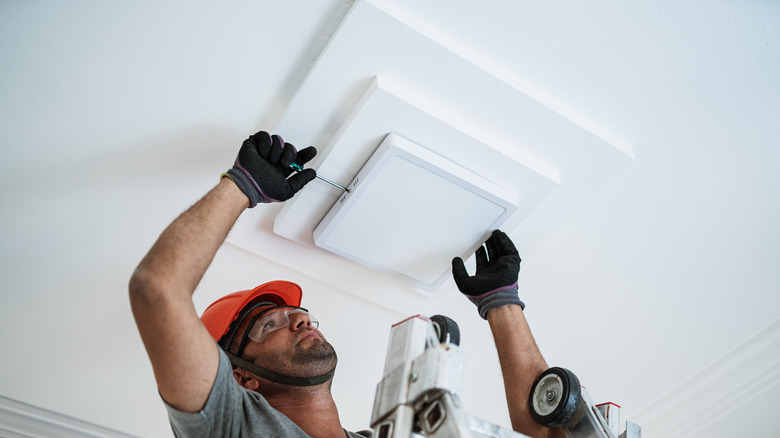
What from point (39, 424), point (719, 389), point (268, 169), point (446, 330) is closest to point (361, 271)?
point (268, 169)

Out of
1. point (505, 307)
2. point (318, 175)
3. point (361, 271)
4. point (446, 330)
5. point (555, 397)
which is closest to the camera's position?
point (446, 330)

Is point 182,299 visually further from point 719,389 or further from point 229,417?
point 719,389

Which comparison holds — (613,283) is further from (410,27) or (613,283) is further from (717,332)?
(410,27)

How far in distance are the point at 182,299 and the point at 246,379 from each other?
561mm

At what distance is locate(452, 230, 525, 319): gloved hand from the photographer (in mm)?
1502

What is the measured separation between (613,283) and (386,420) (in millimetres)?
1151

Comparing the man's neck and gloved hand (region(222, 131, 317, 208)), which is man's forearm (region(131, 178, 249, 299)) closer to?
gloved hand (region(222, 131, 317, 208))

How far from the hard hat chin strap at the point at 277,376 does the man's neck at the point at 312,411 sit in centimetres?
3

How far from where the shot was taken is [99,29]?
1.26m

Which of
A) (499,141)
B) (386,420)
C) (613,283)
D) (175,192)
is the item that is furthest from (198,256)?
(613,283)

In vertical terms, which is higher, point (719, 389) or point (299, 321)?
point (719, 389)

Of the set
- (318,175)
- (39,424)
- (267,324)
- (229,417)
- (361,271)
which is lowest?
(39,424)

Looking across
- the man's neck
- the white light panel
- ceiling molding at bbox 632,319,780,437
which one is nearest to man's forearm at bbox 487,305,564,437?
the white light panel

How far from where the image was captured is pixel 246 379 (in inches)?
60.9
